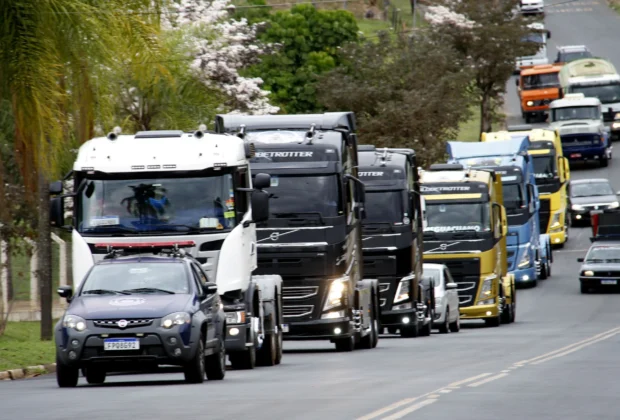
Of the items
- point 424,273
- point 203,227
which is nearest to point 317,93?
point 424,273

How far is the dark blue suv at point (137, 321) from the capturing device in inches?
656

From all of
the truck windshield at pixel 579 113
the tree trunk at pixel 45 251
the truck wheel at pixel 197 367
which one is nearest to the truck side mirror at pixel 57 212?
the truck wheel at pixel 197 367

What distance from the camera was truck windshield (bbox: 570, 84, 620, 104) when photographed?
74.0 m

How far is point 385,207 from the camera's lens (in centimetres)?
2869

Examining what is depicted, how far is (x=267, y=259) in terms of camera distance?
23594 millimetres

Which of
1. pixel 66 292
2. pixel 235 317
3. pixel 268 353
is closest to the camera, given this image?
pixel 66 292

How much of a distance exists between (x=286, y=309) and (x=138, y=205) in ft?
17.3

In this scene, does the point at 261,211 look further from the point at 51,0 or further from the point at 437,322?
the point at 437,322

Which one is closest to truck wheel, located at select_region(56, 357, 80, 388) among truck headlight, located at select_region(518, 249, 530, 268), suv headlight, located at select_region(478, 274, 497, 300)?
suv headlight, located at select_region(478, 274, 497, 300)

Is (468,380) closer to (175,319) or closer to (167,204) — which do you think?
(175,319)

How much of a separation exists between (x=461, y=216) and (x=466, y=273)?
55.5 inches

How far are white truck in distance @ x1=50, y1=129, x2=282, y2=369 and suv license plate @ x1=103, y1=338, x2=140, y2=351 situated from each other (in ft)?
8.23

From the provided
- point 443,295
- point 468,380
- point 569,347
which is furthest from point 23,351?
point 443,295

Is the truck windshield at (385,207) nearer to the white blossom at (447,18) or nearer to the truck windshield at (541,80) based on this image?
the white blossom at (447,18)
